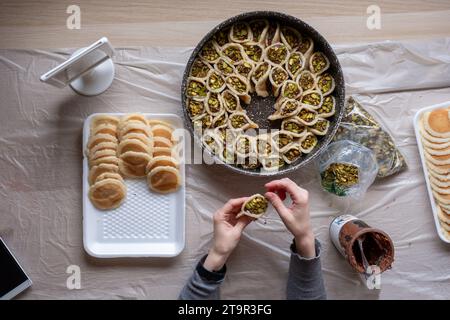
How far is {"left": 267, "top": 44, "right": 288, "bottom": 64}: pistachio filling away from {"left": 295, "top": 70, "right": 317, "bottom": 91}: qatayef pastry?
8 cm

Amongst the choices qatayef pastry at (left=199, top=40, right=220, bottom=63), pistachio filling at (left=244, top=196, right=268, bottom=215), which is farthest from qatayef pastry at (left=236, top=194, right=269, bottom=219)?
qatayef pastry at (left=199, top=40, right=220, bottom=63)

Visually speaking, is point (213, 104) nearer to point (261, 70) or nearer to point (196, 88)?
point (196, 88)

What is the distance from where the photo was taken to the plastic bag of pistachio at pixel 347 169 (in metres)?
1.50

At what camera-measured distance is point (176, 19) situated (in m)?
1.58

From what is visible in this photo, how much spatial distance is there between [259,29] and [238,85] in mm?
190

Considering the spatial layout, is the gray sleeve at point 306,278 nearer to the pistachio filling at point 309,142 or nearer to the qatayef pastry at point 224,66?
the pistachio filling at point 309,142

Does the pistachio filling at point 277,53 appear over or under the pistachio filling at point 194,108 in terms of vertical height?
over

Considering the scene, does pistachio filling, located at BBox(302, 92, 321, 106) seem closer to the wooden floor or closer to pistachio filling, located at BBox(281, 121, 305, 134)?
pistachio filling, located at BBox(281, 121, 305, 134)

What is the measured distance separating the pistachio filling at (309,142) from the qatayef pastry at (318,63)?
0.20 meters

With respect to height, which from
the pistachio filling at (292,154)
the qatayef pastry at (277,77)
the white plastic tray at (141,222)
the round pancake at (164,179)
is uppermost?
the qatayef pastry at (277,77)

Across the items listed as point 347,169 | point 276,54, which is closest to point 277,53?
point 276,54

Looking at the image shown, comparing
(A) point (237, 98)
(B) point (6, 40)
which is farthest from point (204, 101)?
(B) point (6, 40)

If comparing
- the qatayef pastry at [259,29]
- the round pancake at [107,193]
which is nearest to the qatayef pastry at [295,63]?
the qatayef pastry at [259,29]

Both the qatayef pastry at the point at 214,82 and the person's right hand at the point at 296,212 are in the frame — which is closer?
the person's right hand at the point at 296,212
